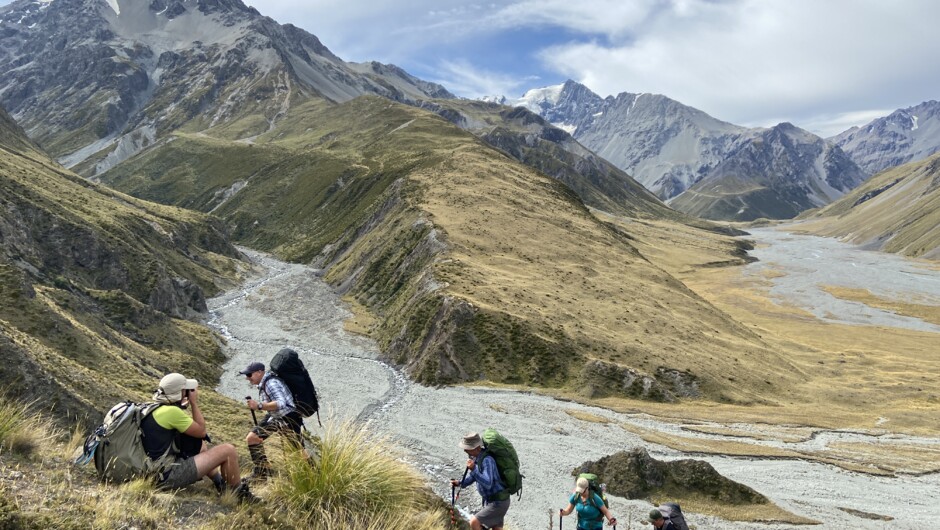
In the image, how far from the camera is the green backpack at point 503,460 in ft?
39.0

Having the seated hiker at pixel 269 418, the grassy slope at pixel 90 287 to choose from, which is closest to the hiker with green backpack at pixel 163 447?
the seated hiker at pixel 269 418

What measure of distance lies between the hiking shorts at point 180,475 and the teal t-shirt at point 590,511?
8.90m

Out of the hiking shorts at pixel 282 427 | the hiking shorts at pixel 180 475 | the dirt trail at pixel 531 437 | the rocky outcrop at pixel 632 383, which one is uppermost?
the hiking shorts at pixel 282 427

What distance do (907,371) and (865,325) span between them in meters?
44.9

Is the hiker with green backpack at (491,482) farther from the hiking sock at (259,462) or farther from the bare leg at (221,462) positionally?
the bare leg at (221,462)

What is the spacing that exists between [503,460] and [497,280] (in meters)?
58.4

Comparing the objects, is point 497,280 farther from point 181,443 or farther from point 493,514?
point 181,443

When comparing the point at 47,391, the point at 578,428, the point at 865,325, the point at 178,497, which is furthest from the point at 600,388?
the point at 865,325

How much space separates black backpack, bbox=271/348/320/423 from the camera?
12094 millimetres

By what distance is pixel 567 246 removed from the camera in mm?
91688

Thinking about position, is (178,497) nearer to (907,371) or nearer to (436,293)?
(436,293)

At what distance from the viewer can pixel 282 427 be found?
11375 millimetres

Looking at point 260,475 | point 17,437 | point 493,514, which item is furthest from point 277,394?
point 493,514

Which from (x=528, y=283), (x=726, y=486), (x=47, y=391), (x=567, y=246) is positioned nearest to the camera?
(x=47, y=391)
